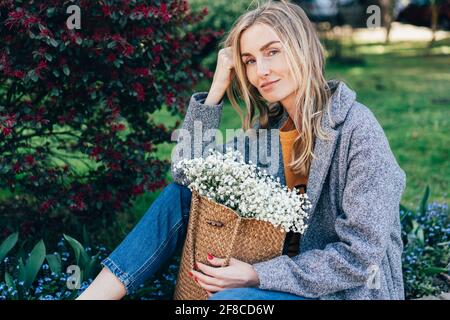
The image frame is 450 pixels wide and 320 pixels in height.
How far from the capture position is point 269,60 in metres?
2.68

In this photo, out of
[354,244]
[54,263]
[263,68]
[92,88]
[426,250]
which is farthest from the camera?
[426,250]

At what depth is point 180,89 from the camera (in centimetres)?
362

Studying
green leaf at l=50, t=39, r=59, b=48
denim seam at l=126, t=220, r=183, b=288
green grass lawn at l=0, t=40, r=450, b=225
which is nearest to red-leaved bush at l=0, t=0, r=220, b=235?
green leaf at l=50, t=39, r=59, b=48

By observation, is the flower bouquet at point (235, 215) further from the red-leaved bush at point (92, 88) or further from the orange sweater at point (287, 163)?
the red-leaved bush at point (92, 88)

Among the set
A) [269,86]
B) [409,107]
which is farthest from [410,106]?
[269,86]

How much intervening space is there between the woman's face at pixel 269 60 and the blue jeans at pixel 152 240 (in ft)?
1.90

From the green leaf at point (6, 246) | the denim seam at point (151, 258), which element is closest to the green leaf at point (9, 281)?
the green leaf at point (6, 246)

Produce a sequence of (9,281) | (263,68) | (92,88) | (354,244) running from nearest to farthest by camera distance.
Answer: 1. (354,244)
2. (263,68)
3. (9,281)
4. (92,88)

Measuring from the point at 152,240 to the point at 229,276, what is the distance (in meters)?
0.45

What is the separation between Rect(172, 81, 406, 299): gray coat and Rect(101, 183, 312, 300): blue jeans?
514 mm

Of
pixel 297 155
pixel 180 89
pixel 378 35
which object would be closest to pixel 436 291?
pixel 297 155

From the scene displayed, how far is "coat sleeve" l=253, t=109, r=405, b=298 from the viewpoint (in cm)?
235

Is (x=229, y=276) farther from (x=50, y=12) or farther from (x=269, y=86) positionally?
(x=50, y=12)

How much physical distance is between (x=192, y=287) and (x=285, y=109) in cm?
97
